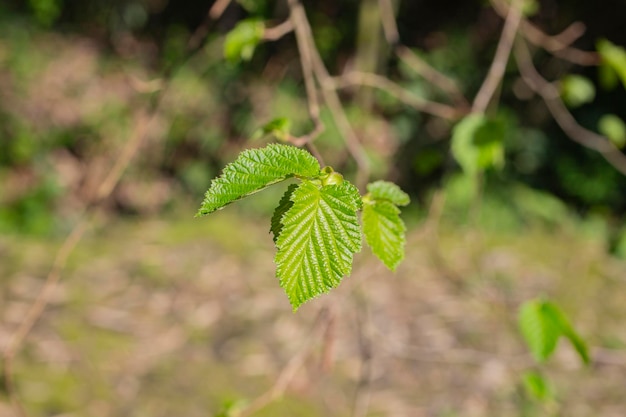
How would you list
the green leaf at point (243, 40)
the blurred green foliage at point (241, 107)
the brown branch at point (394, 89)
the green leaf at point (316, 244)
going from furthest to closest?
1. the blurred green foliage at point (241, 107)
2. the brown branch at point (394, 89)
3. the green leaf at point (243, 40)
4. the green leaf at point (316, 244)

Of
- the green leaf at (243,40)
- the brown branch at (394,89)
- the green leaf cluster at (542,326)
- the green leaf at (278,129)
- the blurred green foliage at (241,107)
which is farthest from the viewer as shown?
the blurred green foliage at (241,107)

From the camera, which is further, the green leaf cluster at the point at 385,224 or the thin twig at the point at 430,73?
the thin twig at the point at 430,73

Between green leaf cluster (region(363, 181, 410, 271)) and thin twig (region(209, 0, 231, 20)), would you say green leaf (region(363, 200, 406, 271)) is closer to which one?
green leaf cluster (region(363, 181, 410, 271))

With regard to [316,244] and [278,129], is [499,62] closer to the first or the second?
[278,129]

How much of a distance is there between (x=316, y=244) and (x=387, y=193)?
0.88ft

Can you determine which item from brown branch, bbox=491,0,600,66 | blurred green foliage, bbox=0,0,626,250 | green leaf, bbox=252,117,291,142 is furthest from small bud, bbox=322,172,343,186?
blurred green foliage, bbox=0,0,626,250

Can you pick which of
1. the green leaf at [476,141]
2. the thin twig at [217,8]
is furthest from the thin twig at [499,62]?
the thin twig at [217,8]

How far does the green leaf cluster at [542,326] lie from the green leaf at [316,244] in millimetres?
769

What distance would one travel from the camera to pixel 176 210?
4574mm

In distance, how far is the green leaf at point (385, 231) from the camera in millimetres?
923

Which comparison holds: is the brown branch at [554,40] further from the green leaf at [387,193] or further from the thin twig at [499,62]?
the green leaf at [387,193]

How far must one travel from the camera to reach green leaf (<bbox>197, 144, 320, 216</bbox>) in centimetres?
76

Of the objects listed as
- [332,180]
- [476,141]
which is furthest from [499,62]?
[332,180]

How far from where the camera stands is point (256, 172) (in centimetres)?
79
